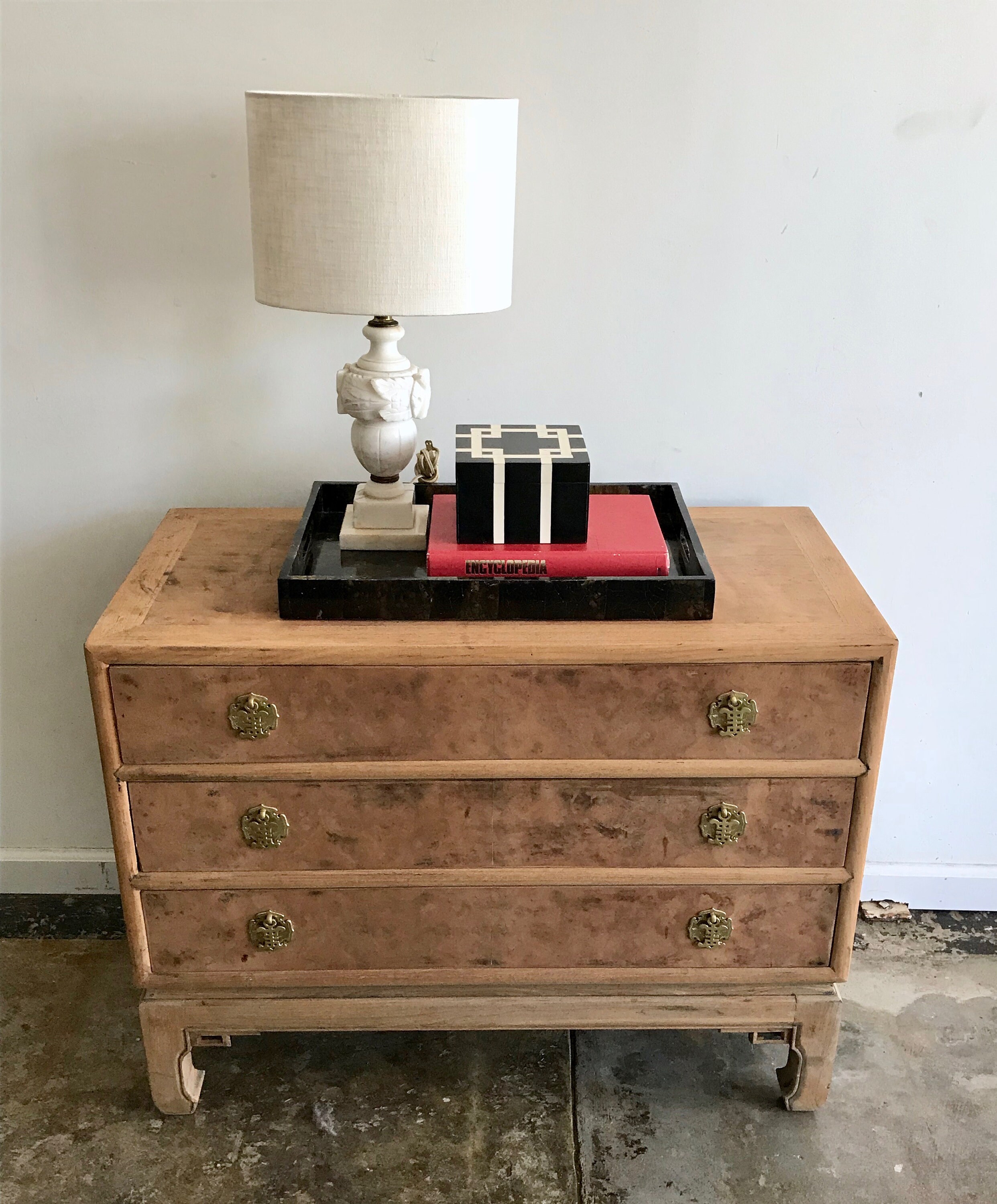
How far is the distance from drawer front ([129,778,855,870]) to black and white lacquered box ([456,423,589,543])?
36cm

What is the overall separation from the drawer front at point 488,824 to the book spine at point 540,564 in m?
0.30

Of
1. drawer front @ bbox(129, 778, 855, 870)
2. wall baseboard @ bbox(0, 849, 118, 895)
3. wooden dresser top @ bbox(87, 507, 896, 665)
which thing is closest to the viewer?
→ wooden dresser top @ bbox(87, 507, 896, 665)

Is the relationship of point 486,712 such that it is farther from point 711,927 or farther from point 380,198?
point 380,198

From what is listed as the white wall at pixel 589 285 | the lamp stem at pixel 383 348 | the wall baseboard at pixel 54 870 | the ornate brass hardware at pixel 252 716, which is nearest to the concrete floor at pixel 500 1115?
the wall baseboard at pixel 54 870

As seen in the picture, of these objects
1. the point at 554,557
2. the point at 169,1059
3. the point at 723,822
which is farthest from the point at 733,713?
the point at 169,1059

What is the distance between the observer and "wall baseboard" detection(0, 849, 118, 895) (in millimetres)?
2227

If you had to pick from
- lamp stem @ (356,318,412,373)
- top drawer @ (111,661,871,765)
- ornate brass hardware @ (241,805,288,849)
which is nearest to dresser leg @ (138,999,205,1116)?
ornate brass hardware @ (241,805,288,849)

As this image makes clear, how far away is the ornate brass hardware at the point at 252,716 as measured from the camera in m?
1.52

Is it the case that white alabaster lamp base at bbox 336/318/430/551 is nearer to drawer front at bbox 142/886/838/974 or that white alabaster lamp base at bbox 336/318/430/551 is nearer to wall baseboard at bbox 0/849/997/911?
drawer front at bbox 142/886/838/974

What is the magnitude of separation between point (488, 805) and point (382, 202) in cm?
85

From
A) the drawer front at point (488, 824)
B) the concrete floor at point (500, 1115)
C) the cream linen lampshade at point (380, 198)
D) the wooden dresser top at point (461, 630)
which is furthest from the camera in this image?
the concrete floor at point (500, 1115)

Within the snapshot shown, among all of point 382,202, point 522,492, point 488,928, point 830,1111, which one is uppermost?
point 382,202

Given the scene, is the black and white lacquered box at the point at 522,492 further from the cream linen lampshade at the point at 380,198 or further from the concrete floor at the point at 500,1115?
the concrete floor at the point at 500,1115

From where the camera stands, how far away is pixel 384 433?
1.65 m
